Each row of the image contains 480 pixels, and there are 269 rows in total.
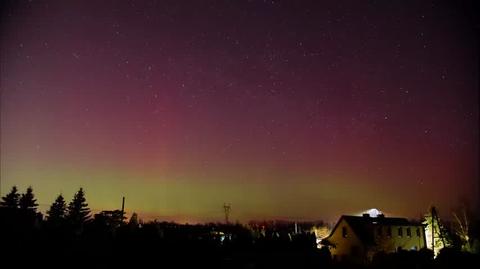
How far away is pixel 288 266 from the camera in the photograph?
34688 millimetres

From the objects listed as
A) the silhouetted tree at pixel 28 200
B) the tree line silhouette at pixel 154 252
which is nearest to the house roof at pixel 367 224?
the tree line silhouette at pixel 154 252

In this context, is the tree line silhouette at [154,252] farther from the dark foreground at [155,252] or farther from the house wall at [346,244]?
the house wall at [346,244]

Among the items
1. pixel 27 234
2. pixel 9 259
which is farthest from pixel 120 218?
pixel 9 259

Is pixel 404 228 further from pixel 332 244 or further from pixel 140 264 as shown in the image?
pixel 140 264

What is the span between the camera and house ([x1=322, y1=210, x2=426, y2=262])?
55159 millimetres

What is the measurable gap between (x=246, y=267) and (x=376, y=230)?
115ft

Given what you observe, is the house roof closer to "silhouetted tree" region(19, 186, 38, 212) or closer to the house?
the house

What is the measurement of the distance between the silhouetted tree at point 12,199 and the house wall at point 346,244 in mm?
46364

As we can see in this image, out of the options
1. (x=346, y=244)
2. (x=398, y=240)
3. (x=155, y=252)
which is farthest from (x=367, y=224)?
(x=155, y=252)

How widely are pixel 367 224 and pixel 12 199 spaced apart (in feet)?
170

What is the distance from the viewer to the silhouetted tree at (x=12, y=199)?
6121 cm

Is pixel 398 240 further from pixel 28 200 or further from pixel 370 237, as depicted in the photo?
pixel 28 200

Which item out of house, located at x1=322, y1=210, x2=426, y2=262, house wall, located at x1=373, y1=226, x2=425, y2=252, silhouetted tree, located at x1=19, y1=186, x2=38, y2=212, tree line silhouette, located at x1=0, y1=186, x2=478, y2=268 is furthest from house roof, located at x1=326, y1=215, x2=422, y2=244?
silhouetted tree, located at x1=19, y1=186, x2=38, y2=212

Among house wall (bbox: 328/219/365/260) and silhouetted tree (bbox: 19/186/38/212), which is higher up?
silhouetted tree (bbox: 19/186/38/212)
